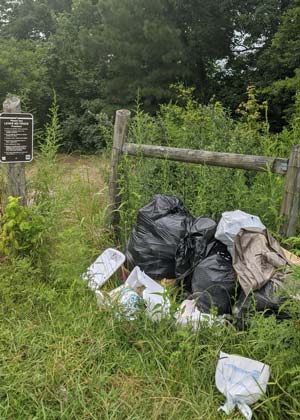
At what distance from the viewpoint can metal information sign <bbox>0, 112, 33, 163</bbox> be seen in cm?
280

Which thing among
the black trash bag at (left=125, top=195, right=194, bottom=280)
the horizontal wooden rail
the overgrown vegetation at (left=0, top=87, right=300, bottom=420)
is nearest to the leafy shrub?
the overgrown vegetation at (left=0, top=87, right=300, bottom=420)

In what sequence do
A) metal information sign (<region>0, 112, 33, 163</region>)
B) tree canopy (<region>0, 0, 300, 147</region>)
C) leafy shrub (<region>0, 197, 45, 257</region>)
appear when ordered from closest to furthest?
leafy shrub (<region>0, 197, 45, 257</region>)
metal information sign (<region>0, 112, 33, 163</region>)
tree canopy (<region>0, 0, 300, 147</region>)

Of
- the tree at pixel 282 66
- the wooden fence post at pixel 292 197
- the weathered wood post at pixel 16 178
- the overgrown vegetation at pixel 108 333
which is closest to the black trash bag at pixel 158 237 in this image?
the overgrown vegetation at pixel 108 333

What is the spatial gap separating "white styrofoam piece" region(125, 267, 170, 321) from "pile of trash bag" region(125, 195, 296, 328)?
0.11 m

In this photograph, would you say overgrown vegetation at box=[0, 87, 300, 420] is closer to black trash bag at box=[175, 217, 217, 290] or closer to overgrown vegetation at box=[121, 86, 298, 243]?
overgrown vegetation at box=[121, 86, 298, 243]

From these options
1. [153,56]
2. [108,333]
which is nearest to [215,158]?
[108,333]

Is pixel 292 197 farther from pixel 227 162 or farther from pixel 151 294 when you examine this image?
pixel 151 294

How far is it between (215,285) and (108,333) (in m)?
0.70

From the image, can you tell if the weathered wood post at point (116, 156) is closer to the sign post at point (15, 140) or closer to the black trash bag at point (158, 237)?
A: the black trash bag at point (158, 237)

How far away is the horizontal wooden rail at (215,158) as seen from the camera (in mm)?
2625

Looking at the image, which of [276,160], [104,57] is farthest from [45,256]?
[104,57]

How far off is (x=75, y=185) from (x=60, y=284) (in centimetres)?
134

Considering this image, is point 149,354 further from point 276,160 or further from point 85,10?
point 85,10

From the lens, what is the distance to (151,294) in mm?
2277
